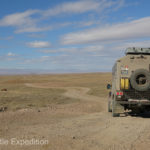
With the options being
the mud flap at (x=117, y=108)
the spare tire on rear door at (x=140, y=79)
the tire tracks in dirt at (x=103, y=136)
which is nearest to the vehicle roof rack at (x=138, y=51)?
the spare tire on rear door at (x=140, y=79)

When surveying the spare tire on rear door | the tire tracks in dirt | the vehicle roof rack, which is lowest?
the tire tracks in dirt

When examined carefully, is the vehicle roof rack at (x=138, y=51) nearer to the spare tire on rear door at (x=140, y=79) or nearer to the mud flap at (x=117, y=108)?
the spare tire on rear door at (x=140, y=79)

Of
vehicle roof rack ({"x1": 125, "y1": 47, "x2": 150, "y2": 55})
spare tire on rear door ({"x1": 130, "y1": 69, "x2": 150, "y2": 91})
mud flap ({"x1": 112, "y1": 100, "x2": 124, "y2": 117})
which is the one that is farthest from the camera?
mud flap ({"x1": 112, "y1": 100, "x2": 124, "y2": 117})

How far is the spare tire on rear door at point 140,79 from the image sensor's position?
1065 centimetres

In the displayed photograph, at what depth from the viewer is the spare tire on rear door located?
10.6 metres

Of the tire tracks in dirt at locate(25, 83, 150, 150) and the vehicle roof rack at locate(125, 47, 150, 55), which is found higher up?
the vehicle roof rack at locate(125, 47, 150, 55)

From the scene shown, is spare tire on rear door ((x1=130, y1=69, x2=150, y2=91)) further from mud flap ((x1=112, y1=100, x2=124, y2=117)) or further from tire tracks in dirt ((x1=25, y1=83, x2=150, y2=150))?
tire tracks in dirt ((x1=25, y1=83, x2=150, y2=150))

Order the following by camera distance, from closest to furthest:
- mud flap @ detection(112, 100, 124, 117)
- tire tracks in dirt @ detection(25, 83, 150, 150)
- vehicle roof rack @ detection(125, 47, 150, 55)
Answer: tire tracks in dirt @ detection(25, 83, 150, 150)
vehicle roof rack @ detection(125, 47, 150, 55)
mud flap @ detection(112, 100, 124, 117)

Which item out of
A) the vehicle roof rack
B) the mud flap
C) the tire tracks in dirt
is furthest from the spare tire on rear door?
the tire tracks in dirt

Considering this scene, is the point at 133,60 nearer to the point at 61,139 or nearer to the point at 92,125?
the point at 92,125

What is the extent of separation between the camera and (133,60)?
11250 mm

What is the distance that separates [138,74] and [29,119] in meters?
5.77

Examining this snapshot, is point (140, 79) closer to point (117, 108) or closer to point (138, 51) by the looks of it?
point (138, 51)

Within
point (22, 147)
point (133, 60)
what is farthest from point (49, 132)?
point (133, 60)
